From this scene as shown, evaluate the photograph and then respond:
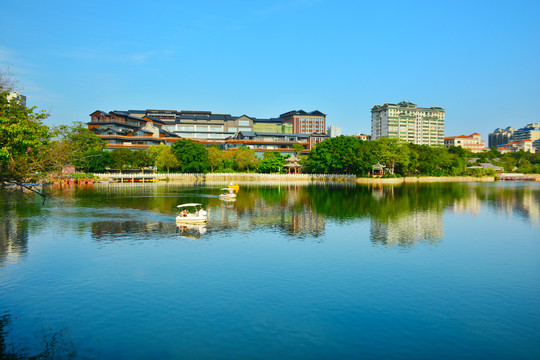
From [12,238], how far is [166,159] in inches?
3327

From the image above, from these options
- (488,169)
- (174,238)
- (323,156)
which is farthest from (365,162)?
(174,238)

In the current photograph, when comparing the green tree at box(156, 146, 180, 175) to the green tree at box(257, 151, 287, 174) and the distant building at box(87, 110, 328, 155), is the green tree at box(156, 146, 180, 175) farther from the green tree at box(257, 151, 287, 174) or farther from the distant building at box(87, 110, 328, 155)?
the green tree at box(257, 151, 287, 174)

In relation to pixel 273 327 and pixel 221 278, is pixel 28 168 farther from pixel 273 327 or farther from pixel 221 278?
pixel 273 327

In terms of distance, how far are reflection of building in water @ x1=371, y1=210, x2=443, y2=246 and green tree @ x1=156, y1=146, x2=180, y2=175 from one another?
270 feet

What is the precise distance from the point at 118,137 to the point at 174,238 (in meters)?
109

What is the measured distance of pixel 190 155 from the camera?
117 m

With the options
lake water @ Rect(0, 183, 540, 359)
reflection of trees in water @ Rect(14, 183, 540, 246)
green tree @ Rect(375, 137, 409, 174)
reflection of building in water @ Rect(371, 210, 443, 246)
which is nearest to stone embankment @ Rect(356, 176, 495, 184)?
green tree @ Rect(375, 137, 409, 174)

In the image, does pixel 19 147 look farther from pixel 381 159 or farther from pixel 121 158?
pixel 381 159

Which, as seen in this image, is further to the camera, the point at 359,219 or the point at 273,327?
the point at 359,219

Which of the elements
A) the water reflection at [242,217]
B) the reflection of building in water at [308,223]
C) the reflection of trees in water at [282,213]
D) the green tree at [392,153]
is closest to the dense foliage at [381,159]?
the green tree at [392,153]

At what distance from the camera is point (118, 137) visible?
132 meters

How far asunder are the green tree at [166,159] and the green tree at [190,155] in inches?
50.5

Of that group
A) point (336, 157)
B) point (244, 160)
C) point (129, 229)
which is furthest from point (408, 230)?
point (244, 160)

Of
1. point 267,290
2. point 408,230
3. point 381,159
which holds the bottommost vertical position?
point 267,290
